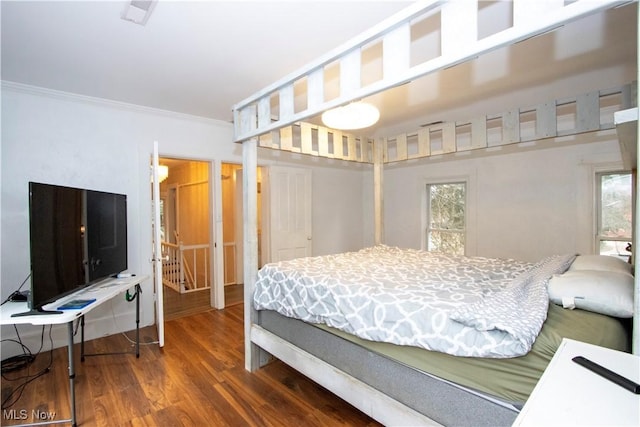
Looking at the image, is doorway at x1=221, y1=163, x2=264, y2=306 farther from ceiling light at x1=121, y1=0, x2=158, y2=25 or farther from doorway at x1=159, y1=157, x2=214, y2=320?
ceiling light at x1=121, y1=0, x2=158, y2=25

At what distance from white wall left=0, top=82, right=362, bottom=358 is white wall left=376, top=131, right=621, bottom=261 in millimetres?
3045

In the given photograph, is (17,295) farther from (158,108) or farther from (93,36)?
(158,108)

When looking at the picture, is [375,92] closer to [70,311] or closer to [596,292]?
[596,292]

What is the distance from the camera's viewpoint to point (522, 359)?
4.11 feet

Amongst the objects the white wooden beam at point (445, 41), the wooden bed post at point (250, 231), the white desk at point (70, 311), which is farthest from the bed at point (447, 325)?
the white desk at point (70, 311)

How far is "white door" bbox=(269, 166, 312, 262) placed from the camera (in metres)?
4.44

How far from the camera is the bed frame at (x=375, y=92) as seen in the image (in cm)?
99

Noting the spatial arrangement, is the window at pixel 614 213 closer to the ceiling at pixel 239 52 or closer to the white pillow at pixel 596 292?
the ceiling at pixel 239 52

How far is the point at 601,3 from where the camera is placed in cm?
87

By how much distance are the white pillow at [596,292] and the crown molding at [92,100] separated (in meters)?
3.91

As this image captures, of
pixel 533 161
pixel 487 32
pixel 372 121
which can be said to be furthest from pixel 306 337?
pixel 533 161

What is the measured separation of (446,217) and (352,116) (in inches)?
113

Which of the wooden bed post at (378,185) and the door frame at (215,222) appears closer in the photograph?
the wooden bed post at (378,185)

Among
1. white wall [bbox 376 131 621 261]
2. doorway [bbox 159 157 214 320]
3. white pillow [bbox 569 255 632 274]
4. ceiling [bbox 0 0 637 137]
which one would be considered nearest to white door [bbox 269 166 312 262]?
doorway [bbox 159 157 214 320]
